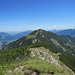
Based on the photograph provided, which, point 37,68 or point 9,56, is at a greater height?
point 37,68

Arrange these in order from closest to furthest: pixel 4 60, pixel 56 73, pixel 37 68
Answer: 1. pixel 56 73
2. pixel 37 68
3. pixel 4 60

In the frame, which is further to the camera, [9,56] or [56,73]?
[9,56]

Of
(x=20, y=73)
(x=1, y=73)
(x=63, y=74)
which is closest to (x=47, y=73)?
(x=63, y=74)

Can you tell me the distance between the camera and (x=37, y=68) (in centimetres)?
3459

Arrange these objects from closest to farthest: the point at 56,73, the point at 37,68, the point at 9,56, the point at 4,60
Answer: the point at 56,73, the point at 37,68, the point at 4,60, the point at 9,56

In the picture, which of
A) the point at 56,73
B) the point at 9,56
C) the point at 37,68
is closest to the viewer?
the point at 56,73

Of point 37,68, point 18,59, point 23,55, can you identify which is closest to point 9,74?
point 37,68

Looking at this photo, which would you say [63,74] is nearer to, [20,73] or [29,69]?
[29,69]

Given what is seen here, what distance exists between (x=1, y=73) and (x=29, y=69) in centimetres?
939

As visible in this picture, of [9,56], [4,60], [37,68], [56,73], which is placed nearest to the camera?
[56,73]

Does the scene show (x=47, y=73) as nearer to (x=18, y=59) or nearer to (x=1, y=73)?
(x=1, y=73)

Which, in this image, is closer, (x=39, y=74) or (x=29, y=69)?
(x=39, y=74)

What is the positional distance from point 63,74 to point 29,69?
11.6m

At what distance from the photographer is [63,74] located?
32281 mm
